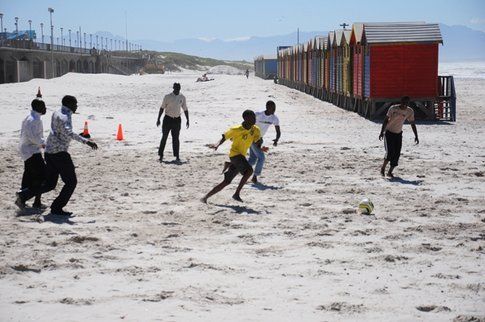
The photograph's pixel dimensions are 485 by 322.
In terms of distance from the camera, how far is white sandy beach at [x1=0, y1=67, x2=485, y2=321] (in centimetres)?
570

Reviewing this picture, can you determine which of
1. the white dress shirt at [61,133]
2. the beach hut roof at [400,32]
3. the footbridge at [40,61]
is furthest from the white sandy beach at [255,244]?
the footbridge at [40,61]

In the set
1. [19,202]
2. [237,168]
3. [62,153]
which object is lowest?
[19,202]

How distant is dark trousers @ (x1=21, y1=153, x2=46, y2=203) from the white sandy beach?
0.43 meters

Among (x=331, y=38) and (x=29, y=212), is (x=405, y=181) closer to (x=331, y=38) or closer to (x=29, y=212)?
(x=29, y=212)

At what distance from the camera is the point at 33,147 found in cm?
946

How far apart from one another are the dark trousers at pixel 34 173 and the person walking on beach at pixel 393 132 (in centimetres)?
570

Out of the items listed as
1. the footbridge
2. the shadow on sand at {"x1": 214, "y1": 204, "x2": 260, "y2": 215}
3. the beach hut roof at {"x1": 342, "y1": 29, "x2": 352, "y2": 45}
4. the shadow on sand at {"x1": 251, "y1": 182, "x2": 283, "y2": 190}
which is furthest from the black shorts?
the footbridge

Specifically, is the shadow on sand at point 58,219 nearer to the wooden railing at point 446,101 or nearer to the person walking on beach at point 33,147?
the person walking on beach at point 33,147

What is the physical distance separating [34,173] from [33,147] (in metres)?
0.33

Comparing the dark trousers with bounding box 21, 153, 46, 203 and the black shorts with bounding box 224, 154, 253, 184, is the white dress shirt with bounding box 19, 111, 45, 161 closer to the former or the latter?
the dark trousers with bounding box 21, 153, 46, 203

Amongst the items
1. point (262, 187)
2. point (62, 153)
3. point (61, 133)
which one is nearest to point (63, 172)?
point (62, 153)

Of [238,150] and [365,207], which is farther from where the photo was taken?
[238,150]

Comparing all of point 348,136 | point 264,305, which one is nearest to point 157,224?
point 264,305

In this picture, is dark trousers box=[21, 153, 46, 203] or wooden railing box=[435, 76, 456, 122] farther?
wooden railing box=[435, 76, 456, 122]
